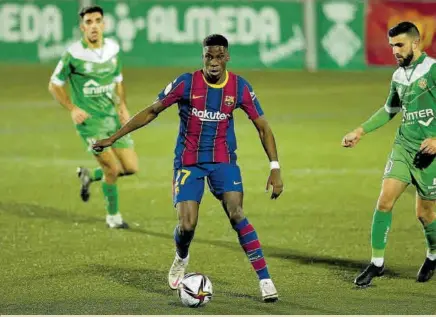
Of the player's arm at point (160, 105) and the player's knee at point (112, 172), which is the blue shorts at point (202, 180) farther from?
the player's knee at point (112, 172)

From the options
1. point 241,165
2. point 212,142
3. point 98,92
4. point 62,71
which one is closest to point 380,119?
point 212,142

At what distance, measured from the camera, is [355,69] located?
98.3 feet

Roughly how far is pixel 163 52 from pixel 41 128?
34.6 ft

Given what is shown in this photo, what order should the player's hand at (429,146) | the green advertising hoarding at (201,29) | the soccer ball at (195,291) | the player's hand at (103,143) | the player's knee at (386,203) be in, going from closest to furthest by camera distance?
the soccer ball at (195,291), the player's hand at (103,143), the player's hand at (429,146), the player's knee at (386,203), the green advertising hoarding at (201,29)

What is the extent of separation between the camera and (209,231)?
11.6 metres

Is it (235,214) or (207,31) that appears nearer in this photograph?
(235,214)

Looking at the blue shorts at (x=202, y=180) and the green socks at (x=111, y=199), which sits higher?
the blue shorts at (x=202, y=180)

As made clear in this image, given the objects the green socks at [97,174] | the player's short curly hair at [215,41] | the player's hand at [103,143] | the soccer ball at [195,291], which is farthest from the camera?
the green socks at [97,174]

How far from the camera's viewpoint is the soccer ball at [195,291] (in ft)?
27.0

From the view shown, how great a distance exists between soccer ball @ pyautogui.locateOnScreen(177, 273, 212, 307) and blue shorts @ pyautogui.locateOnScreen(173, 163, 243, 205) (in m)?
0.66

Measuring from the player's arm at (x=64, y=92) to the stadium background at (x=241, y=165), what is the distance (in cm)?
116

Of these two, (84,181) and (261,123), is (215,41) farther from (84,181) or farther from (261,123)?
(84,181)

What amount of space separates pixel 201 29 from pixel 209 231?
1872 centimetres

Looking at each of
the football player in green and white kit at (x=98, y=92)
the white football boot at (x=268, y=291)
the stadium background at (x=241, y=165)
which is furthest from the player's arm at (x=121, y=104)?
the white football boot at (x=268, y=291)
